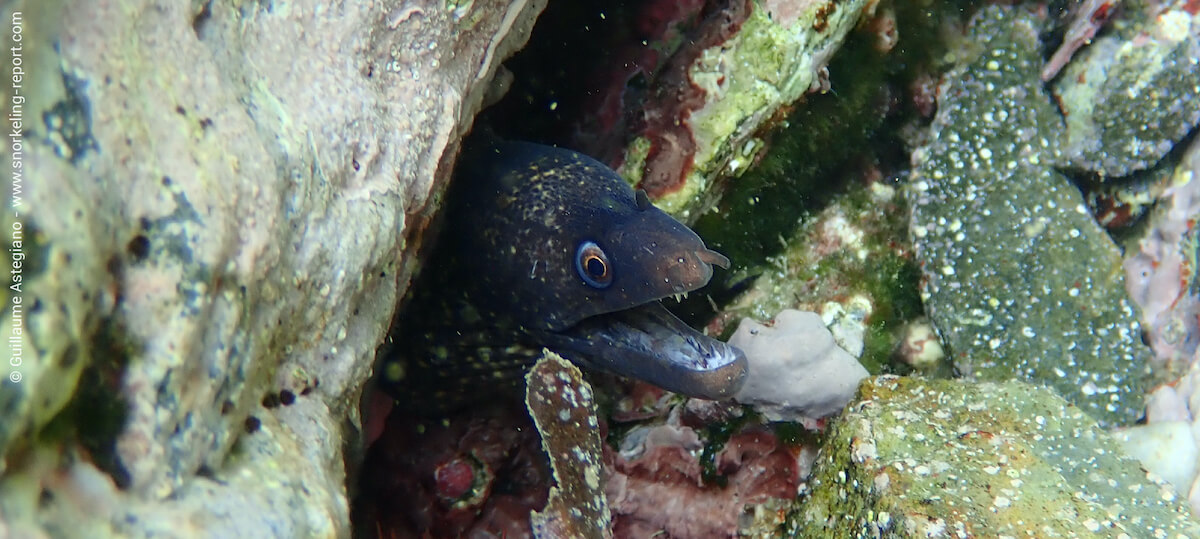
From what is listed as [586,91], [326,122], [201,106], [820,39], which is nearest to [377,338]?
[326,122]

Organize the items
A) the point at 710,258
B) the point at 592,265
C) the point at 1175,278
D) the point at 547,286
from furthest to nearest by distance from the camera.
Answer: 1. the point at 1175,278
2. the point at 547,286
3. the point at 592,265
4. the point at 710,258

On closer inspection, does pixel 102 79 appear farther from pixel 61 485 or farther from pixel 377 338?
pixel 377 338

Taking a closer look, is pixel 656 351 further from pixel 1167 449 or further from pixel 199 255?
pixel 1167 449

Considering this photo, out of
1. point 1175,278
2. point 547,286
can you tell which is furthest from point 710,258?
point 1175,278

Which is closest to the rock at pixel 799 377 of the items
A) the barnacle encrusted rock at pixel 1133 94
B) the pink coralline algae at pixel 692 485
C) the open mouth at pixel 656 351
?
the pink coralline algae at pixel 692 485

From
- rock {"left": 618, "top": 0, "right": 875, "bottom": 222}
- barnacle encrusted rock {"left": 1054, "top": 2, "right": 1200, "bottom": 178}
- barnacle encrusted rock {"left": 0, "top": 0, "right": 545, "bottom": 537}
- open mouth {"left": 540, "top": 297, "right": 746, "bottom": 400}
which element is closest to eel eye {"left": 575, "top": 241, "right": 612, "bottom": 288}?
open mouth {"left": 540, "top": 297, "right": 746, "bottom": 400}

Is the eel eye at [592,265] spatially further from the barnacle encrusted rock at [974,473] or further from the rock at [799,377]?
the barnacle encrusted rock at [974,473]

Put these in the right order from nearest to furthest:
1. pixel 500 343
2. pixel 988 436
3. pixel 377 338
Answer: pixel 377 338 → pixel 988 436 → pixel 500 343
